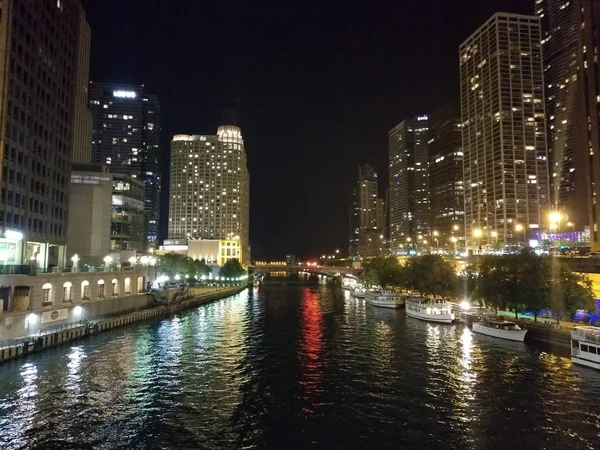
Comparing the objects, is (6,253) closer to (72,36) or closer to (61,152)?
(61,152)

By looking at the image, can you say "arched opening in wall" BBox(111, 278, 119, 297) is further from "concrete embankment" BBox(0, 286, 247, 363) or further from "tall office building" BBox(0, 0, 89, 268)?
"tall office building" BBox(0, 0, 89, 268)

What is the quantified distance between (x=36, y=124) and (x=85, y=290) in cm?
3890

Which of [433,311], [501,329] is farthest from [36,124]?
[501,329]

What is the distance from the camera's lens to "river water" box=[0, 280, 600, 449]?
30.9 m

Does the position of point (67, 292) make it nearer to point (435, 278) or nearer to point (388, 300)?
point (388, 300)

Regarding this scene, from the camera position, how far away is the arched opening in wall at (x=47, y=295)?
6625 centimetres

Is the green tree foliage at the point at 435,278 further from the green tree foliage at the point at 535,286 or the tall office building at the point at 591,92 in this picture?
the tall office building at the point at 591,92

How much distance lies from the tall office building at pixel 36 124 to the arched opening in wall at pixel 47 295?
657 inches

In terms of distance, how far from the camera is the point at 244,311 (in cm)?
11075

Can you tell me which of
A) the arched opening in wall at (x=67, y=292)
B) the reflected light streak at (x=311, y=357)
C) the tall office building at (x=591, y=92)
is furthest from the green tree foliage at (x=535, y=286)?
the arched opening in wall at (x=67, y=292)

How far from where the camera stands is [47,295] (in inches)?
2655

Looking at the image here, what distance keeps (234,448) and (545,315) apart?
67017 mm

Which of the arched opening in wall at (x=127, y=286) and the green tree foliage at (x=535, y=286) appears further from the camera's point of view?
the arched opening in wall at (x=127, y=286)

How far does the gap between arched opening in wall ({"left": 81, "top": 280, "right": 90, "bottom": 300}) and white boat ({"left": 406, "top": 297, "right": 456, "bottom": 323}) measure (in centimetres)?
6725
